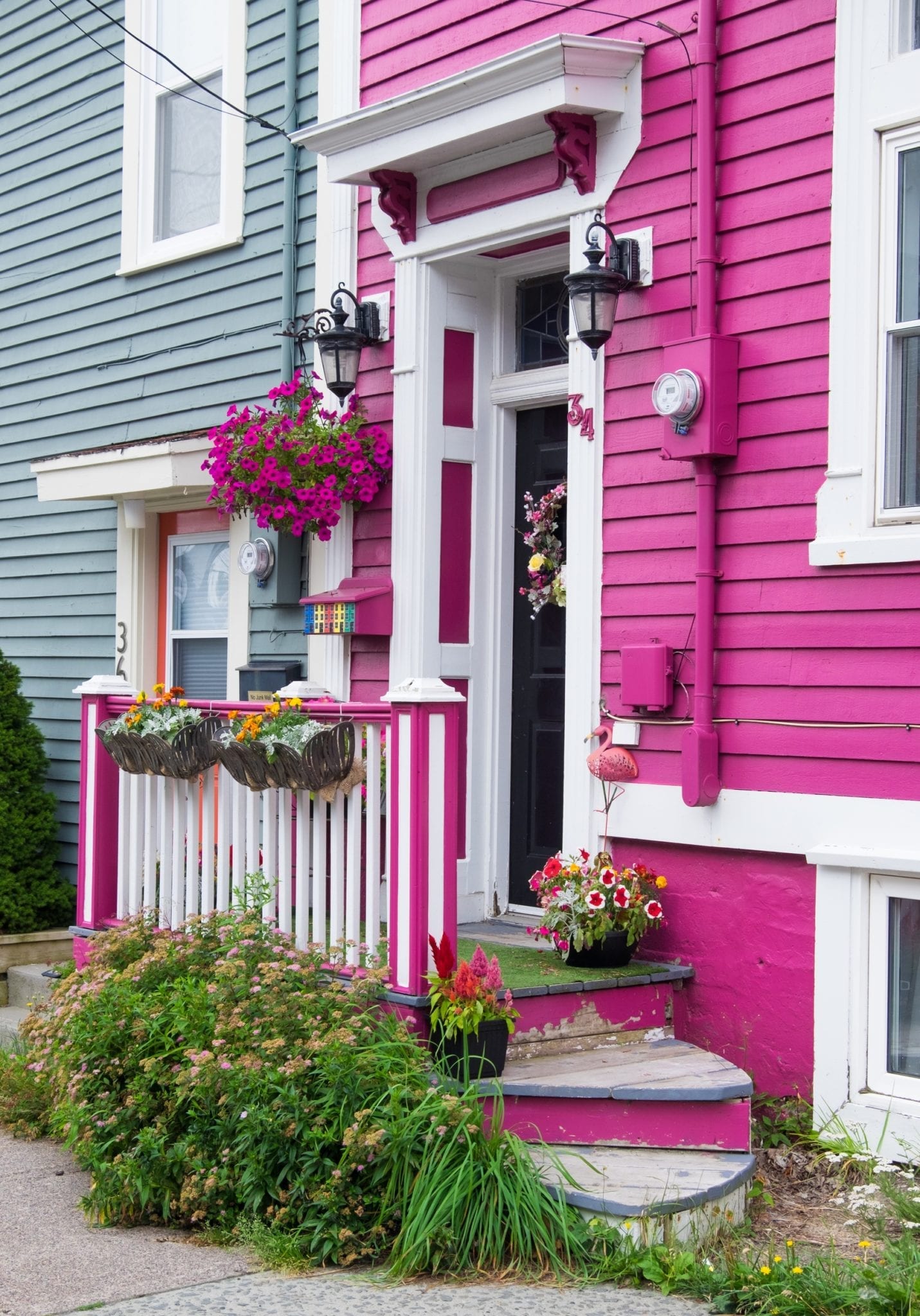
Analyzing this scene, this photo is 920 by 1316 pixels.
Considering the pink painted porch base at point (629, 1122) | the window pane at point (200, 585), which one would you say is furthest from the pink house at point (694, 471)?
the window pane at point (200, 585)

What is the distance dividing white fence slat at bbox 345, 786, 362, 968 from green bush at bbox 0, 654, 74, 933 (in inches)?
140

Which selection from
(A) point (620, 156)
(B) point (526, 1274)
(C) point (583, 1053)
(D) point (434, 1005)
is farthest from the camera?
(A) point (620, 156)

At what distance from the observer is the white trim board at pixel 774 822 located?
4.85m

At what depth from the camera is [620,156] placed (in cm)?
579

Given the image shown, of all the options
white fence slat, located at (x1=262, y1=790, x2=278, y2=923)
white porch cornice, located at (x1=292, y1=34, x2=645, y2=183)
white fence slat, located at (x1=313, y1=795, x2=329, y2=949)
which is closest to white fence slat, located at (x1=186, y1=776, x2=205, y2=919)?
white fence slat, located at (x1=262, y1=790, x2=278, y2=923)

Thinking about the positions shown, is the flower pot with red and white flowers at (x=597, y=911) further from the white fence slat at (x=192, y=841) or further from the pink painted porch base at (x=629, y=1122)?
the white fence slat at (x=192, y=841)

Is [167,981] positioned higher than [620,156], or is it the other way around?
[620,156]

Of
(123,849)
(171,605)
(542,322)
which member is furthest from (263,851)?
(171,605)

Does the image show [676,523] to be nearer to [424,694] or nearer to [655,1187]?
[424,694]

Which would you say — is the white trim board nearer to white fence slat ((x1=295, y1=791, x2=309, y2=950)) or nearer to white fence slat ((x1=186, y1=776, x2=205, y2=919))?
white fence slat ((x1=295, y1=791, x2=309, y2=950))

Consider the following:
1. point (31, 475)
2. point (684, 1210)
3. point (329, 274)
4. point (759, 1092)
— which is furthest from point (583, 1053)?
point (31, 475)

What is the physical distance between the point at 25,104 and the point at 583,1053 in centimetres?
746

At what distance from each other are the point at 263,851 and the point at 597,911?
4.05 feet

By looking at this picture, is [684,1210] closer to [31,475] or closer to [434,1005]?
[434,1005]
